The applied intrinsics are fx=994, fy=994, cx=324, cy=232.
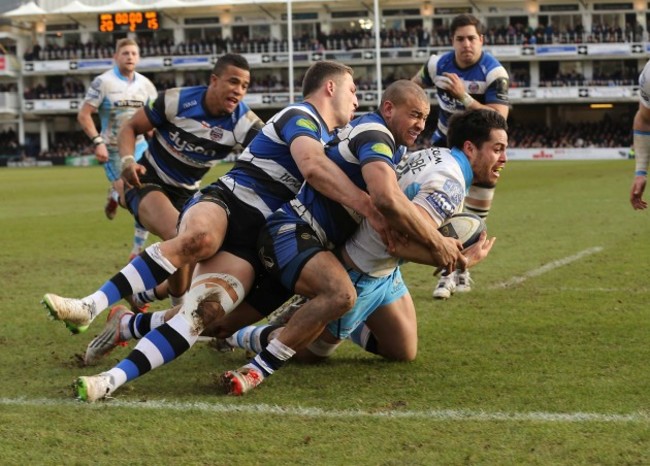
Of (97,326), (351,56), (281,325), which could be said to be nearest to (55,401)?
(281,325)

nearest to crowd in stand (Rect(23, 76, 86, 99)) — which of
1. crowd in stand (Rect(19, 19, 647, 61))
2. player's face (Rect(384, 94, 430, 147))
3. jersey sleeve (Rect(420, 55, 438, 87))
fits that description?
crowd in stand (Rect(19, 19, 647, 61))

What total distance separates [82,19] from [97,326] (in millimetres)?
69959

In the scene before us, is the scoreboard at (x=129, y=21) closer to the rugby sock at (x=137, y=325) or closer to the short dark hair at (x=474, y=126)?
the rugby sock at (x=137, y=325)

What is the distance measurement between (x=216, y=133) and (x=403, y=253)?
9.37ft

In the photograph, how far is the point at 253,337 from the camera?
632 centimetres

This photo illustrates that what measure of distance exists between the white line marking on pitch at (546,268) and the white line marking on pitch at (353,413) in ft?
15.4

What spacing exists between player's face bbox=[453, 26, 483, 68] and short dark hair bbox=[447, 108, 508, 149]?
3605 millimetres

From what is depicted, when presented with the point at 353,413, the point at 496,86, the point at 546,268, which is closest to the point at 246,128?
the point at 496,86

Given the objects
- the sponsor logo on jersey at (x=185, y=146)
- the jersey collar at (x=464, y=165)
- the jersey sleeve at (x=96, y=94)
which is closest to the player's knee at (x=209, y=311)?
the jersey collar at (x=464, y=165)

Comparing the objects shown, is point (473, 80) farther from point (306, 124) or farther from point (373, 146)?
point (373, 146)

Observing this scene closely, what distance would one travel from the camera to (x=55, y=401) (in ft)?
17.5

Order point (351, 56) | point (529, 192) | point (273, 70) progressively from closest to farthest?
point (529, 192)
point (351, 56)
point (273, 70)

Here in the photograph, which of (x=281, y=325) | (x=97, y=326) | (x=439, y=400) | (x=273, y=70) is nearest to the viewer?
(x=439, y=400)

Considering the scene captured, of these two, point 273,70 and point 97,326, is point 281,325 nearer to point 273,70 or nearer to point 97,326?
point 97,326
